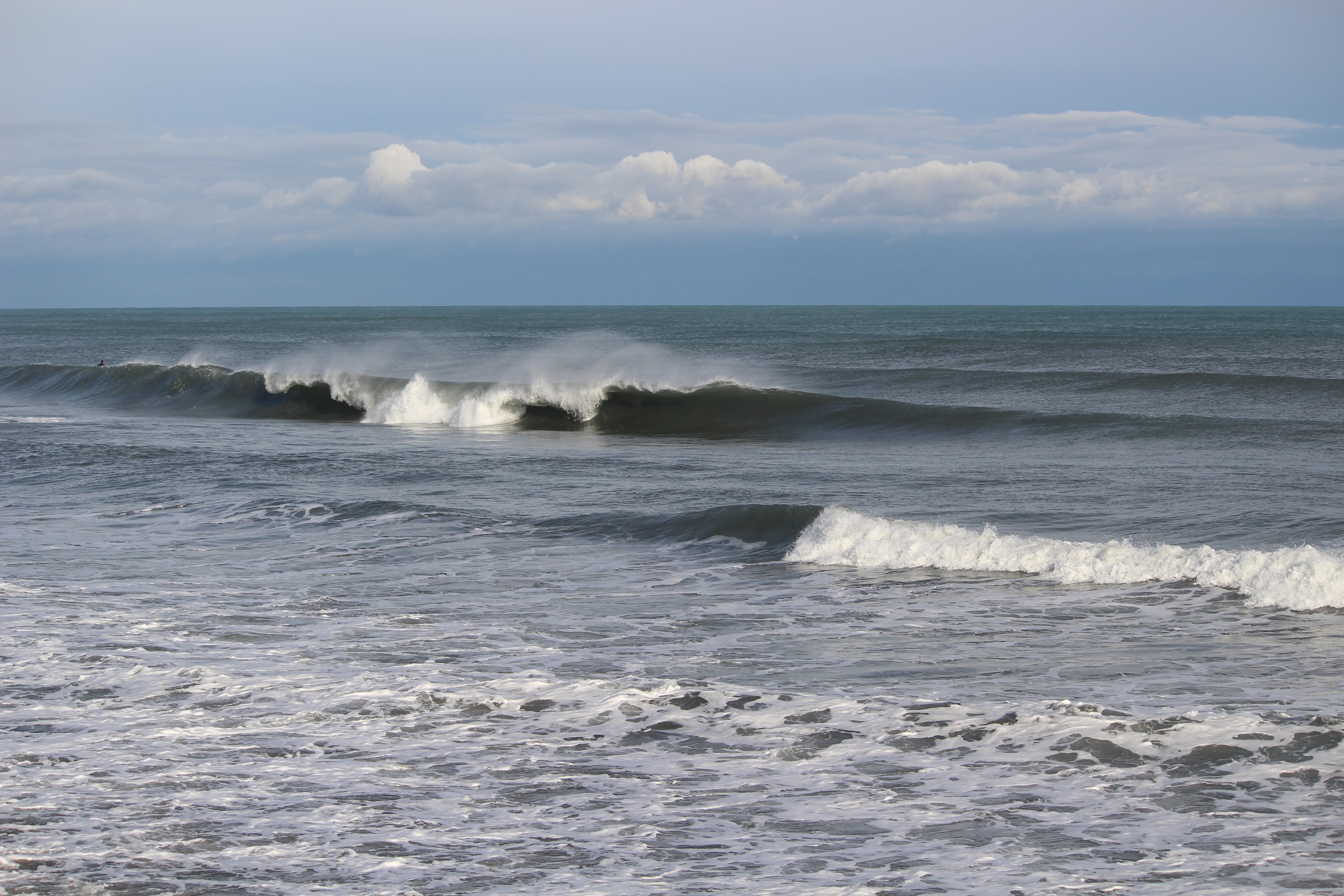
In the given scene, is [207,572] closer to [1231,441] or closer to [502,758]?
[502,758]

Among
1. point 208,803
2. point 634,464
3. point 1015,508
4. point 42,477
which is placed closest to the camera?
point 208,803

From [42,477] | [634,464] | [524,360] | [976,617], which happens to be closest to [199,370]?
[524,360]

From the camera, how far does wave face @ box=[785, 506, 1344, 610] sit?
820cm

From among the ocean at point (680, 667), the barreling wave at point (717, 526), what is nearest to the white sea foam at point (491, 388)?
the ocean at point (680, 667)

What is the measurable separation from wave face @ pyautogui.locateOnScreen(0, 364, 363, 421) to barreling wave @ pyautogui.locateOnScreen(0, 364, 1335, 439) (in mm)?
51

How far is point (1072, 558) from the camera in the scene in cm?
927

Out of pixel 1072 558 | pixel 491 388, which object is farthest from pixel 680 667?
pixel 491 388

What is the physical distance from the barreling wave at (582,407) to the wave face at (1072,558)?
966 cm

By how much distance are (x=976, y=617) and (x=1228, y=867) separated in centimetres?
393

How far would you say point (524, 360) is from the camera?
1725 inches

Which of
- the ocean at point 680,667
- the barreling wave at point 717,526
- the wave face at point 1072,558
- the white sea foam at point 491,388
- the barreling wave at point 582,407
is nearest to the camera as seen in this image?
the ocean at point 680,667

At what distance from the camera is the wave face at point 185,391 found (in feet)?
92.7

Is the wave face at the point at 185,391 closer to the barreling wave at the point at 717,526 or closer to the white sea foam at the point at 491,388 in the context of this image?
the white sea foam at the point at 491,388

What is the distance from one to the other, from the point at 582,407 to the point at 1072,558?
1730 cm
